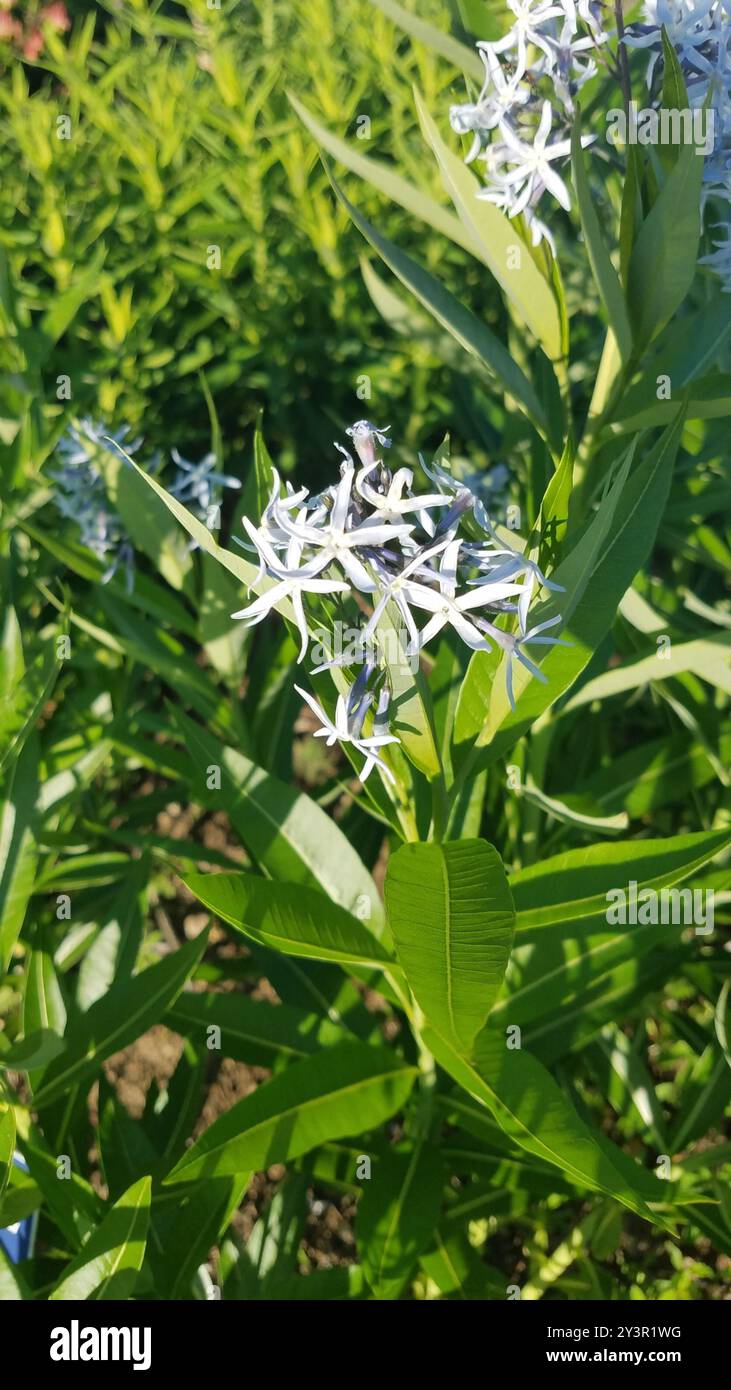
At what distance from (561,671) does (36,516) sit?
120 centimetres

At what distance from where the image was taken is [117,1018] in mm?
1095

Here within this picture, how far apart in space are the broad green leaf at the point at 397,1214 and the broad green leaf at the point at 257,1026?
Result: 0.15m

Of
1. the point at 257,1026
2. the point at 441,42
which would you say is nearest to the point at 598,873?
the point at 257,1026

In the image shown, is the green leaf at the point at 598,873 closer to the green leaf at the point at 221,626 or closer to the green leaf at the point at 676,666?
the green leaf at the point at 676,666

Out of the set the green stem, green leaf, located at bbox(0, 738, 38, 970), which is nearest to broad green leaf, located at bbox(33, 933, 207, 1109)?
green leaf, located at bbox(0, 738, 38, 970)

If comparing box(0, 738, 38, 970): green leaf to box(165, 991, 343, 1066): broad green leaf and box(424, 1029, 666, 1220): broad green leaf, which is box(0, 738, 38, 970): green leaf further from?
box(424, 1029, 666, 1220): broad green leaf

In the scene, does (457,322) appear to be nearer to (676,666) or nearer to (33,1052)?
(676,666)

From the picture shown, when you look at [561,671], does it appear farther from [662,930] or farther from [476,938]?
[662,930]

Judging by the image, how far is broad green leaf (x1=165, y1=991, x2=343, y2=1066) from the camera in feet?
3.80

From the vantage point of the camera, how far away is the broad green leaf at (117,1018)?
1072 mm

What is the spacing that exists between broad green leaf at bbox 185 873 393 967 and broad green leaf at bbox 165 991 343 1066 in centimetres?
22
